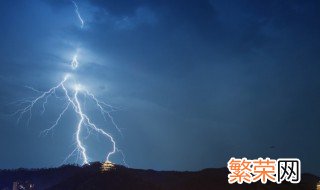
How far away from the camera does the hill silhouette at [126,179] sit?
37.2 meters

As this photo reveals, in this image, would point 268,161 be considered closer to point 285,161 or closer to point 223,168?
point 285,161

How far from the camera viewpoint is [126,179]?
3856cm

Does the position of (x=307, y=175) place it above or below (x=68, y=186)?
above

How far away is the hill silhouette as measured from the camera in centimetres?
3725

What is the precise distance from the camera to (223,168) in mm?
47625

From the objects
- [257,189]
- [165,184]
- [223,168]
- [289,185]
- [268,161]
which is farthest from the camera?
[223,168]

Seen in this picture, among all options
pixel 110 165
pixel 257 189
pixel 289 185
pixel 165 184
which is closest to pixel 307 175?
pixel 289 185

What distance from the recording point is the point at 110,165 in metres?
40.8

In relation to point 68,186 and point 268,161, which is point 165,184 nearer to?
point 68,186

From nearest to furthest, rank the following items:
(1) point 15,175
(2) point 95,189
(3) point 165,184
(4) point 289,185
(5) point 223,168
→ (2) point 95,189 → (4) point 289,185 → (3) point 165,184 → (5) point 223,168 → (1) point 15,175

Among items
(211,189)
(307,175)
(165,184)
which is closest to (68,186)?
(165,184)

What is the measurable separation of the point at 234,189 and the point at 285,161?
2444cm

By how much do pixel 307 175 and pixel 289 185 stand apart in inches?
367

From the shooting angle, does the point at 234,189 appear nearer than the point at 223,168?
Yes
